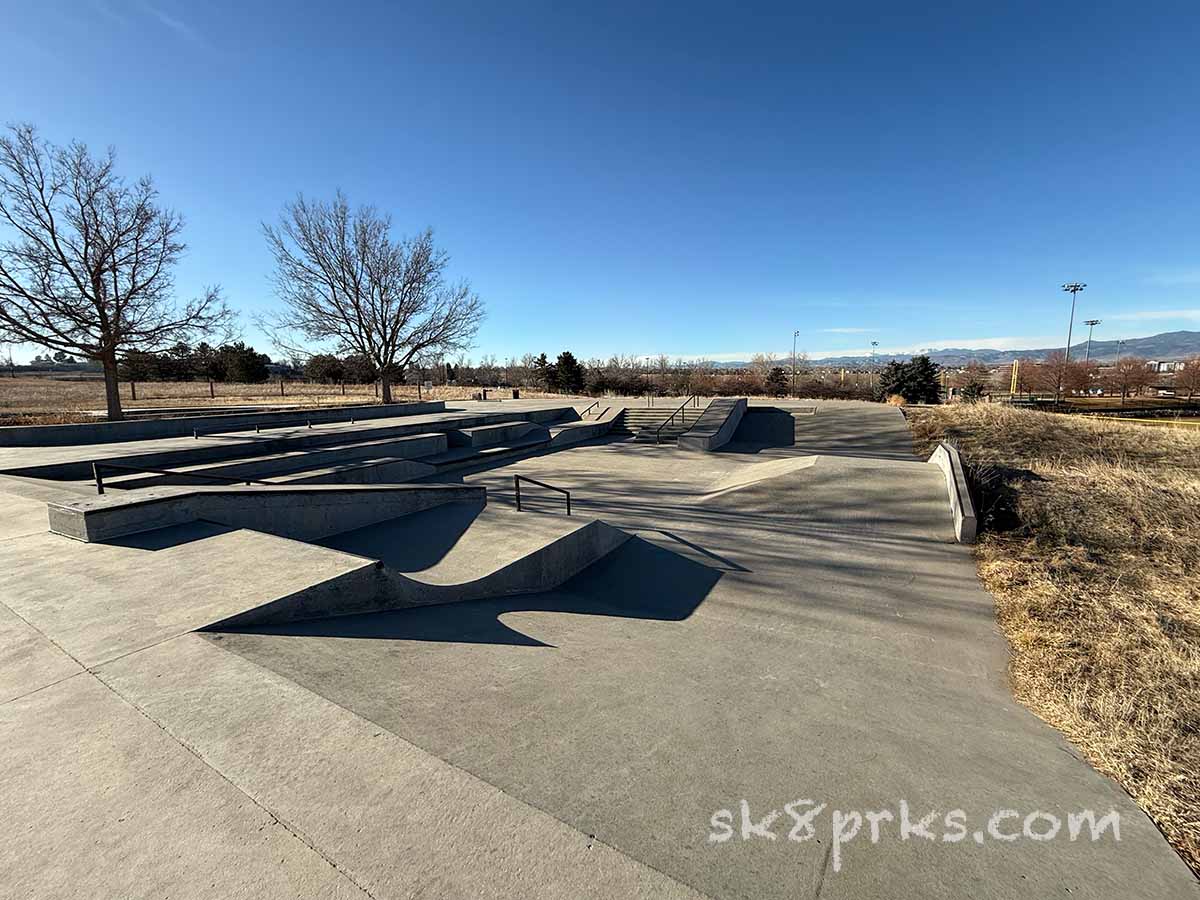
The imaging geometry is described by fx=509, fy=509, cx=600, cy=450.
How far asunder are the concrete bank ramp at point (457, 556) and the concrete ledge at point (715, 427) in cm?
929

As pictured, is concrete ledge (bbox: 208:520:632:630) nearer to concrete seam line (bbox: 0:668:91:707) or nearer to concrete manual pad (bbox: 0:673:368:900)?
concrete seam line (bbox: 0:668:91:707)

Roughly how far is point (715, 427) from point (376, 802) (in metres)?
16.8

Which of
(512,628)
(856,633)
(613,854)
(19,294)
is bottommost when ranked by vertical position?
(856,633)

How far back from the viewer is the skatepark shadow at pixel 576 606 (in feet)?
13.9

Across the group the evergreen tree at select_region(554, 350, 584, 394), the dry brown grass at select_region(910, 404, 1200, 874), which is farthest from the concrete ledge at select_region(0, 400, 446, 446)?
the evergreen tree at select_region(554, 350, 584, 394)

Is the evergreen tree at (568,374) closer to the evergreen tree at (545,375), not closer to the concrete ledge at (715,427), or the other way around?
the evergreen tree at (545,375)

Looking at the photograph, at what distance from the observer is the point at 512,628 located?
4.95 metres

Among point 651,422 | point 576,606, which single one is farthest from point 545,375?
point 576,606

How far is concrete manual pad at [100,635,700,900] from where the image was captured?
6.05ft

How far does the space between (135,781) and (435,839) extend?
1381mm

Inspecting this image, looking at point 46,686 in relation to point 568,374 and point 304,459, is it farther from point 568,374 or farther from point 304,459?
point 568,374

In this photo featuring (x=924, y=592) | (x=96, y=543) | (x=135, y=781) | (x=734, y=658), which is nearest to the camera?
(x=135, y=781)

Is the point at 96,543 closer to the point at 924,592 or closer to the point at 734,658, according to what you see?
the point at 734,658

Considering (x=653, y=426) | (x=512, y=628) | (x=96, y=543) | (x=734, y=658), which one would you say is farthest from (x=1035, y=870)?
(x=653, y=426)
